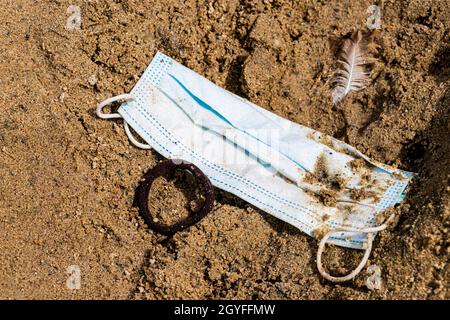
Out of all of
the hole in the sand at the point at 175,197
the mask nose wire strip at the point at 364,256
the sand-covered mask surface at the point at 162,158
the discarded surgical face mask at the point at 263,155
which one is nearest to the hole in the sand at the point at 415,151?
the sand-covered mask surface at the point at 162,158

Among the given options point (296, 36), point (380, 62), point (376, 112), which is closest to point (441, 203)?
point (376, 112)

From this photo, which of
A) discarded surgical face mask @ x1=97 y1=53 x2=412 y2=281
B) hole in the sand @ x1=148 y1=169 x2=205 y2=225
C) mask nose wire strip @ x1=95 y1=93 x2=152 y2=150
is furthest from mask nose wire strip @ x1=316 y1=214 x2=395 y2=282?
mask nose wire strip @ x1=95 y1=93 x2=152 y2=150

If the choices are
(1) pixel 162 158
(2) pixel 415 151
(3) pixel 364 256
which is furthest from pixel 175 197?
(2) pixel 415 151

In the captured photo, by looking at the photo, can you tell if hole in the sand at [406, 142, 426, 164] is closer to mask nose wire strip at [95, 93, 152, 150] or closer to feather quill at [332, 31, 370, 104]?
feather quill at [332, 31, 370, 104]
